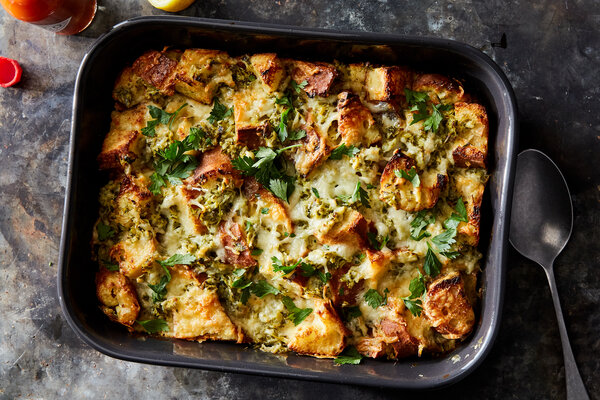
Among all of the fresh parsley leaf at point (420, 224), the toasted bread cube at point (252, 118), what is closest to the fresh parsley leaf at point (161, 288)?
the toasted bread cube at point (252, 118)

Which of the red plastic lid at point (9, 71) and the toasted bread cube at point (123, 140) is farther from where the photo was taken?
the red plastic lid at point (9, 71)

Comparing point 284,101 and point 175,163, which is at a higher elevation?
point 284,101

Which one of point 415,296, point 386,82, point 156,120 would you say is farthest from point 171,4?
point 415,296

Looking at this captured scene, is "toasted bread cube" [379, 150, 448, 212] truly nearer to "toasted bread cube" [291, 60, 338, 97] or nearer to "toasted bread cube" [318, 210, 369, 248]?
"toasted bread cube" [318, 210, 369, 248]

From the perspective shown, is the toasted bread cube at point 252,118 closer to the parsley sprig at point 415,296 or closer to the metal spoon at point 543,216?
the parsley sprig at point 415,296

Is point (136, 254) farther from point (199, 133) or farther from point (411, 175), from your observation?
point (411, 175)

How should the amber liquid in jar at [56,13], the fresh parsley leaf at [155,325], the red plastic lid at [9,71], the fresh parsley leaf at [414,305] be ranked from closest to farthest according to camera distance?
the fresh parsley leaf at [414,305] < the fresh parsley leaf at [155,325] < the amber liquid in jar at [56,13] < the red plastic lid at [9,71]

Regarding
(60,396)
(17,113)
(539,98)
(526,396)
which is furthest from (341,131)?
(60,396)

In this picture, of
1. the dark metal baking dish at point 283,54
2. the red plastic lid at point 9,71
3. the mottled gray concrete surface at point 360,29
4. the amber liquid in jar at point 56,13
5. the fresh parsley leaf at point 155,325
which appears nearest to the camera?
the dark metal baking dish at point 283,54
